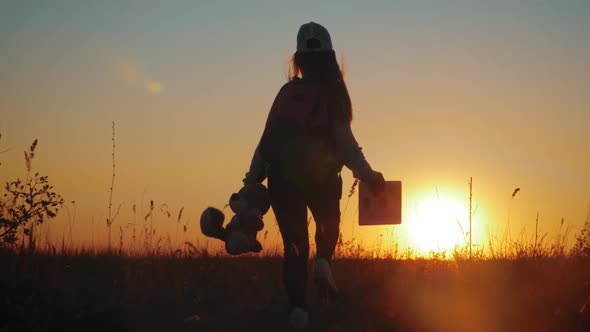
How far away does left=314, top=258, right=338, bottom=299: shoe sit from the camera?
543 cm

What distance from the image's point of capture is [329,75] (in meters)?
5.64

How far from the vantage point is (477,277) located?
7.26 meters

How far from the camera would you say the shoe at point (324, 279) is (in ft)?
17.8

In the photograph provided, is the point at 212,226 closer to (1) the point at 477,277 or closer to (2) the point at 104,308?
(2) the point at 104,308

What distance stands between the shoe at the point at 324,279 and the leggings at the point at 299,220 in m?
0.10

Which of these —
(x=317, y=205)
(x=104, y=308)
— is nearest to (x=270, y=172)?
(x=317, y=205)

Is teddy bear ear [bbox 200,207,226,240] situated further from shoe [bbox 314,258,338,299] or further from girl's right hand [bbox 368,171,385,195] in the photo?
girl's right hand [bbox 368,171,385,195]

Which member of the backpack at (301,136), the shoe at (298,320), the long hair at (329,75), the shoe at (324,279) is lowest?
the shoe at (298,320)

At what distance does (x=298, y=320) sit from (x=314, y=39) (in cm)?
212

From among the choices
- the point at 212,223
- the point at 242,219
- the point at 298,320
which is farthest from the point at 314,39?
the point at 298,320

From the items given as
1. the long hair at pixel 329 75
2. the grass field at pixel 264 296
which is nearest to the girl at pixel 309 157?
the long hair at pixel 329 75

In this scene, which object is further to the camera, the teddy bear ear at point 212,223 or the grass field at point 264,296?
the teddy bear ear at point 212,223

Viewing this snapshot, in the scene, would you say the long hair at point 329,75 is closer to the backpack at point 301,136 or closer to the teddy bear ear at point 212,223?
the backpack at point 301,136

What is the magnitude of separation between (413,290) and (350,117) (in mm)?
1946
